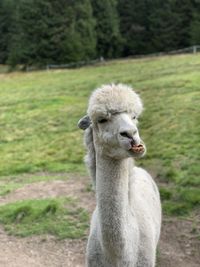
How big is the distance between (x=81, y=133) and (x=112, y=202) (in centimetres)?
1298

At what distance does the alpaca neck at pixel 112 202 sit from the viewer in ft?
16.1

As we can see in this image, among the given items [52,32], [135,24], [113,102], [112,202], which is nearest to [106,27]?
[135,24]

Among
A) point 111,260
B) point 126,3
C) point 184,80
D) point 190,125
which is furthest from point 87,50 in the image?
point 111,260

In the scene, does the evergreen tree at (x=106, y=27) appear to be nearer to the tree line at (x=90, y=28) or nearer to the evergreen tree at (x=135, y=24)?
the tree line at (x=90, y=28)

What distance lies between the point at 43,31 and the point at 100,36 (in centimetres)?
625

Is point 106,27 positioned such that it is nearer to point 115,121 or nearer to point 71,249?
point 71,249

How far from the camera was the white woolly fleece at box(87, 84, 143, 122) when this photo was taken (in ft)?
15.7

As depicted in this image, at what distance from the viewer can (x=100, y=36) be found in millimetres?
50750

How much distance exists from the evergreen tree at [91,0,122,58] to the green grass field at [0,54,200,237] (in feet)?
75.5

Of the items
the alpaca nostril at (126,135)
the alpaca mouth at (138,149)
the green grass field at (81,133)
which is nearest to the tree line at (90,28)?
the green grass field at (81,133)

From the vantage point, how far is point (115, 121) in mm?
4734

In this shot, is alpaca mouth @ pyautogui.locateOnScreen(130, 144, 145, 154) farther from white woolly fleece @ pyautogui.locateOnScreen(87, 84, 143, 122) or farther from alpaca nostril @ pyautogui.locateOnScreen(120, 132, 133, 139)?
white woolly fleece @ pyautogui.locateOnScreen(87, 84, 143, 122)

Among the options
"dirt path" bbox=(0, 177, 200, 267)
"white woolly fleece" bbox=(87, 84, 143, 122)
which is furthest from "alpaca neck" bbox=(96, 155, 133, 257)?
"dirt path" bbox=(0, 177, 200, 267)

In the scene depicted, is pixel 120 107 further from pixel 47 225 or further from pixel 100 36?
pixel 100 36
